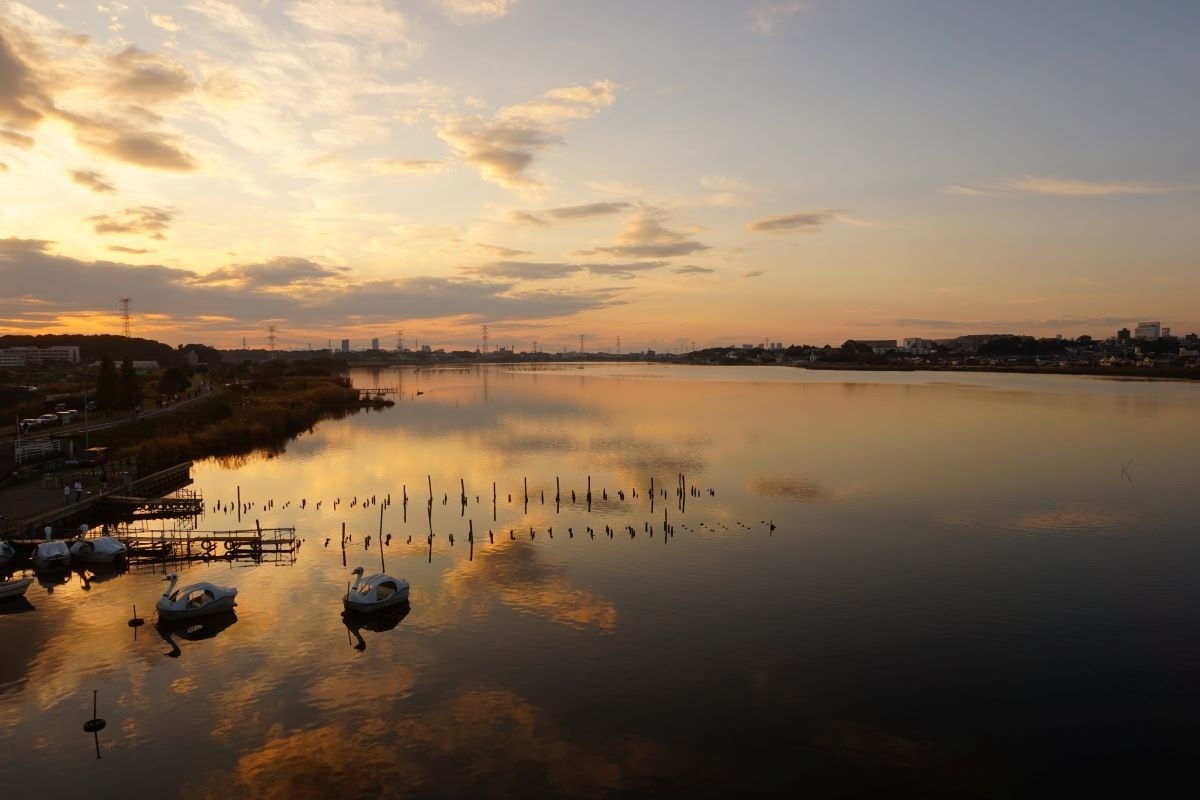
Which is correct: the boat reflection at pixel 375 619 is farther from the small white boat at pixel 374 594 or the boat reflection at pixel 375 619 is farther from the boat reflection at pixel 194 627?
the boat reflection at pixel 194 627

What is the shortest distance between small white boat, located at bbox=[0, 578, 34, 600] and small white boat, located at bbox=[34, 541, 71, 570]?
253 cm

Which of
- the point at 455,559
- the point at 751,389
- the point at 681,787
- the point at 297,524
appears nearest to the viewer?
the point at 681,787

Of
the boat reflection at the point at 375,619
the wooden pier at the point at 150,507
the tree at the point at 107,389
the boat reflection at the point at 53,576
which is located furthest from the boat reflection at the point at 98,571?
the tree at the point at 107,389

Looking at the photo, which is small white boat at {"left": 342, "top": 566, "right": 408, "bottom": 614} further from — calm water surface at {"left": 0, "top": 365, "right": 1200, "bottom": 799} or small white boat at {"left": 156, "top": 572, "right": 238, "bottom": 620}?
→ small white boat at {"left": 156, "top": 572, "right": 238, "bottom": 620}

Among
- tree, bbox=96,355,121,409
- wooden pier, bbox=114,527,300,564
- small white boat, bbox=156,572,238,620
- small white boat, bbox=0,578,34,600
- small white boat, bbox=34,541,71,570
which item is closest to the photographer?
small white boat, bbox=156,572,238,620

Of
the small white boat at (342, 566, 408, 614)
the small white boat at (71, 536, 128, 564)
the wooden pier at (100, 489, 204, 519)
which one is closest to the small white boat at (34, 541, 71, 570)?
the small white boat at (71, 536, 128, 564)

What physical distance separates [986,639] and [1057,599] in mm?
6817

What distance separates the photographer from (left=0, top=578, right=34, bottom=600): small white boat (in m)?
31.6

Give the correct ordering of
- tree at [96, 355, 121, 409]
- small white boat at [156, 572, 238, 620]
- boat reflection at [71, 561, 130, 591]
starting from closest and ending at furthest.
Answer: small white boat at [156, 572, 238, 620]
boat reflection at [71, 561, 130, 591]
tree at [96, 355, 121, 409]

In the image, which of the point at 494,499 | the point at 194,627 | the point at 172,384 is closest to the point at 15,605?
the point at 194,627

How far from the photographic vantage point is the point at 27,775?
1891cm

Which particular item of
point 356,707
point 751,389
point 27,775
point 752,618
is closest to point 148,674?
point 27,775

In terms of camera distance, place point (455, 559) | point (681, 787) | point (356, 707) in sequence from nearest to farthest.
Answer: point (681, 787) < point (356, 707) < point (455, 559)

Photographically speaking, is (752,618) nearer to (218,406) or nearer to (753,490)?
(753,490)
